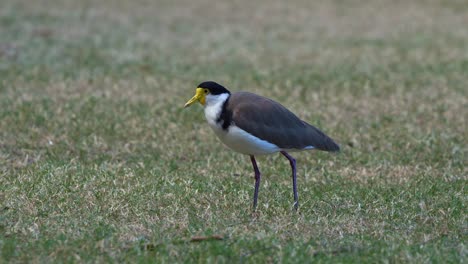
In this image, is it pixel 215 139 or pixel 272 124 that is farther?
pixel 215 139

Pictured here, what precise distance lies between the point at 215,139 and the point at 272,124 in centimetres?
234

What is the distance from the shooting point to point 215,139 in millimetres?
7820

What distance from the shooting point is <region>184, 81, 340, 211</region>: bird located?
5355 mm

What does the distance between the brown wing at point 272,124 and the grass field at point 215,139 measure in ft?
1.37

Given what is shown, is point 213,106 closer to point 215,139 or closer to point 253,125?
point 253,125

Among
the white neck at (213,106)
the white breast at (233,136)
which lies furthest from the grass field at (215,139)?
the white neck at (213,106)

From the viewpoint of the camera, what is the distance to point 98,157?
279 inches

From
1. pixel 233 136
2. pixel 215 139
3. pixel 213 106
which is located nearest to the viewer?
pixel 233 136

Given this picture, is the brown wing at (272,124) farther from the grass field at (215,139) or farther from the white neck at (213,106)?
the grass field at (215,139)

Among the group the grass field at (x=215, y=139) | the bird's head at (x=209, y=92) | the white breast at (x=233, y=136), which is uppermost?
the bird's head at (x=209, y=92)

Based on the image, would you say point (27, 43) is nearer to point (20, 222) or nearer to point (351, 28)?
point (351, 28)

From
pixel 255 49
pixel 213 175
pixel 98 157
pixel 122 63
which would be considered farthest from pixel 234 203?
pixel 255 49

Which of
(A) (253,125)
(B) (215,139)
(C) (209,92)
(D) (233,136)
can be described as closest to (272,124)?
(A) (253,125)

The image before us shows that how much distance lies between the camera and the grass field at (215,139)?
4.76 meters
